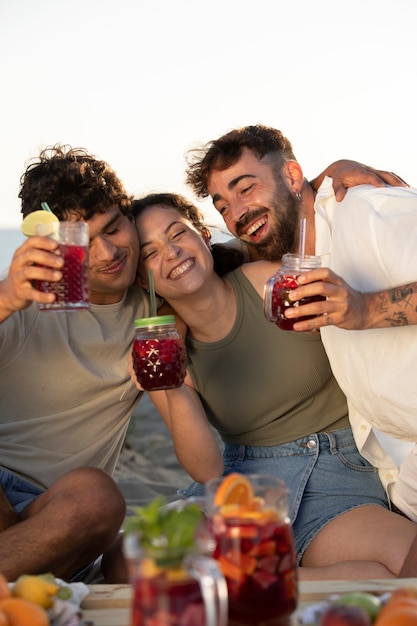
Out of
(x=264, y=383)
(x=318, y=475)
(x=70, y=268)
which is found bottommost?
(x=318, y=475)

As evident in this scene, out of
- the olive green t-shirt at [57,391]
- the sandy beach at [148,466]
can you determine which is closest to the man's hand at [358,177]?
the olive green t-shirt at [57,391]

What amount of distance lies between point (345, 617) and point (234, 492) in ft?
1.07

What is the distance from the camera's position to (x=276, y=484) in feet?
5.58

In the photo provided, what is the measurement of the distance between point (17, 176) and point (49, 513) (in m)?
1.75

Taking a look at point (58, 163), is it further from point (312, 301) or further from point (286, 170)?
point (312, 301)

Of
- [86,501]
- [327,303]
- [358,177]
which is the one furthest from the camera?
[358,177]

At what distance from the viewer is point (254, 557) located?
160 centimetres

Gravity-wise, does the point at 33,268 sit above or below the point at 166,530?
above

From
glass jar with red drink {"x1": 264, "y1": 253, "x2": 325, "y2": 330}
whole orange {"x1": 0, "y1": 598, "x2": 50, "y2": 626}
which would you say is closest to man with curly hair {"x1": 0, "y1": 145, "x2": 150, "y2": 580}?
glass jar with red drink {"x1": 264, "y1": 253, "x2": 325, "y2": 330}

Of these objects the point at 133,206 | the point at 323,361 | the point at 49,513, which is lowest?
the point at 49,513

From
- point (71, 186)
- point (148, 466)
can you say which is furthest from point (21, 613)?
point (148, 466)

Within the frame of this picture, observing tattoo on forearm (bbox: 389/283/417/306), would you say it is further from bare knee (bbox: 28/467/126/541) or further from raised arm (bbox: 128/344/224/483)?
bare knee (bbox: 28/467/126/541)

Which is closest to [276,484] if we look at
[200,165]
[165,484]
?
[200,165]

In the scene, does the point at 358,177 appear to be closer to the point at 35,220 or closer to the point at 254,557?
the point at 35,220
